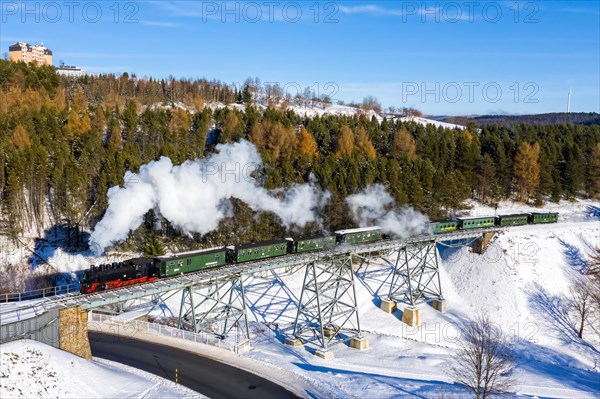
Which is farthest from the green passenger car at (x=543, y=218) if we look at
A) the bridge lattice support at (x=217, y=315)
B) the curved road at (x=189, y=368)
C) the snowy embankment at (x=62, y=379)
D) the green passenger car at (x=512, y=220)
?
the snowy embankment at (x=62, y=379)

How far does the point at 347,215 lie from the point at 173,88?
94014 millimetres

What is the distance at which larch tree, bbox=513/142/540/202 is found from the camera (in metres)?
79.2

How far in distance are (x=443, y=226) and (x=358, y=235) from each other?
13.6 meters

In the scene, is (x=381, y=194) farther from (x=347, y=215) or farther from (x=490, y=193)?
(x=490, y=193)

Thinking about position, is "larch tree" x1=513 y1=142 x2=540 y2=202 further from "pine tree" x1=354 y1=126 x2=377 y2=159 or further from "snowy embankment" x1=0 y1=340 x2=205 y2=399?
"snowy embankment" x1=0 y1=340 x2=205 y2=399

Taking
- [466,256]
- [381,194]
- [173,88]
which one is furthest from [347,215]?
[173,88]

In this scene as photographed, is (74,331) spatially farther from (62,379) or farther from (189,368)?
(189,368)

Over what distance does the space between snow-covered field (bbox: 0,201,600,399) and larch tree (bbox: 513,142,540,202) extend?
370 inches

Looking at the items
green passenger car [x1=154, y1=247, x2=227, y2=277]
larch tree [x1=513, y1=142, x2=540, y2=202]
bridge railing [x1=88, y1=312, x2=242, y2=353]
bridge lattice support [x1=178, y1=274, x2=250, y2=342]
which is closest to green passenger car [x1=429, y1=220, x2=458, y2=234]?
bridge lattice support [x1=178, y1=274, x2=250, y2=342]

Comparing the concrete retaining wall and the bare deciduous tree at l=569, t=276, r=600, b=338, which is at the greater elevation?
the concrete retaining wall

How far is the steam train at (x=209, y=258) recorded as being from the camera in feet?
112

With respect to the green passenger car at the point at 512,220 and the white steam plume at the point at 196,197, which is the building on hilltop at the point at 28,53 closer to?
the white steam plume at the point at 196,197

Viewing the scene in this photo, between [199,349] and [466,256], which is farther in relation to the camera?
[466,256]

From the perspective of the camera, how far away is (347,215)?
5959cm
